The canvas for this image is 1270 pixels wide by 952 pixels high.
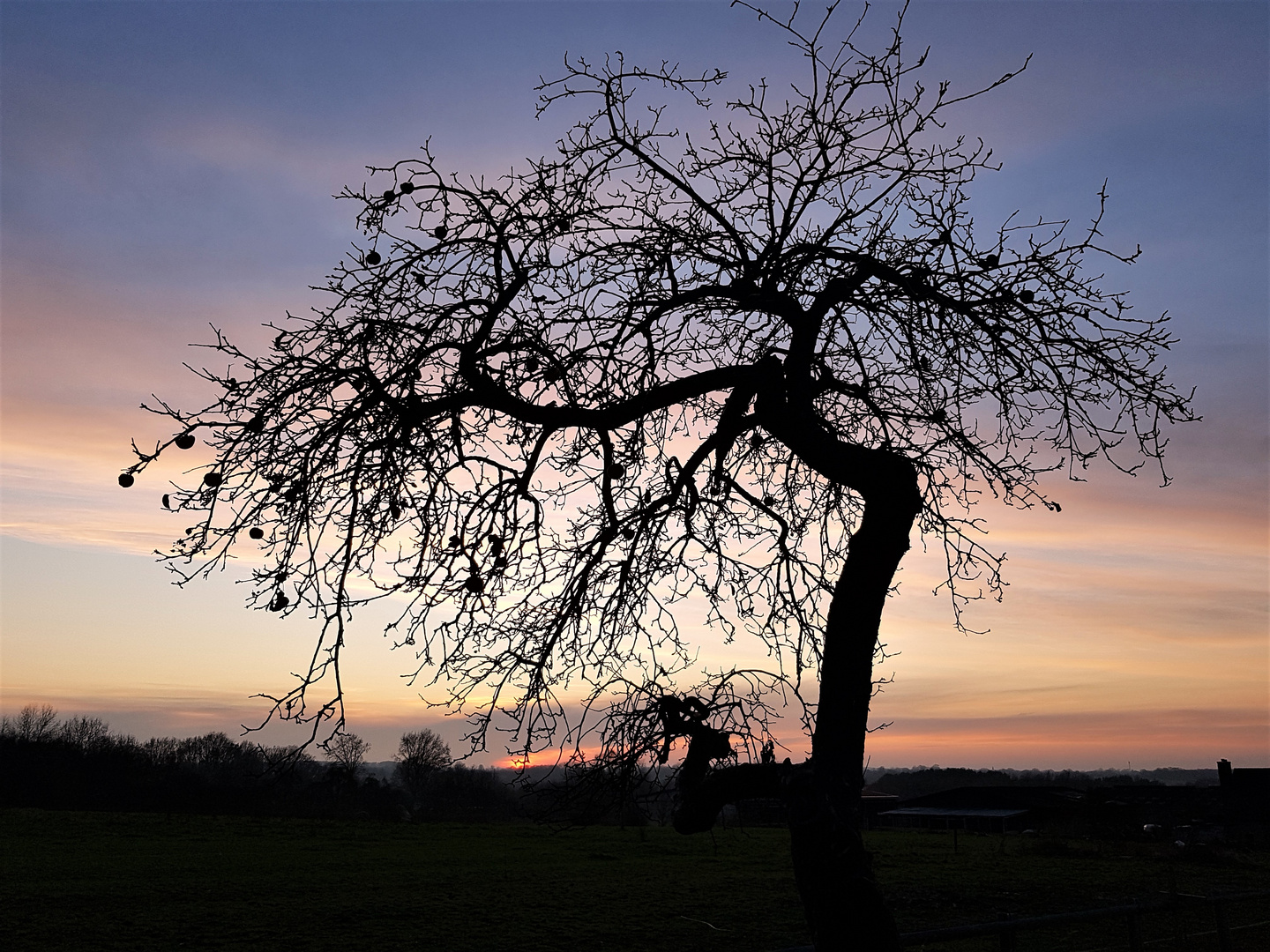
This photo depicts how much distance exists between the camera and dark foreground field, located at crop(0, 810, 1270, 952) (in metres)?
21.0

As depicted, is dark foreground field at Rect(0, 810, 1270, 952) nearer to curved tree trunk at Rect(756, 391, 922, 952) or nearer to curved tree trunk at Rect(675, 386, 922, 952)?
curved tree trunk at Rect(675, 386, 922, 952)

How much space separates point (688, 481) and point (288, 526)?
6.07ft

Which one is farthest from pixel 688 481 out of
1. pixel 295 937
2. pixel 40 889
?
pixel 40 889

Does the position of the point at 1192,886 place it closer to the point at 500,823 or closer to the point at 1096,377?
the point at 1096,377

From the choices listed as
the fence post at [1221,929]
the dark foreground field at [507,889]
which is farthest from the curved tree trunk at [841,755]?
the fence post at [1221,929]

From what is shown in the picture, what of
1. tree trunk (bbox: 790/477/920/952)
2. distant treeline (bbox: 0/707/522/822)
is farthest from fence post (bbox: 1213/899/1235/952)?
distant treeline (bbox: 0/707/522/822)

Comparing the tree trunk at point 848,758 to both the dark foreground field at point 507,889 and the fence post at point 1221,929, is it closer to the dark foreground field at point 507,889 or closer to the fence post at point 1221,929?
the dark foreground field at point 507,889

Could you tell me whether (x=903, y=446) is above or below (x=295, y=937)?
above

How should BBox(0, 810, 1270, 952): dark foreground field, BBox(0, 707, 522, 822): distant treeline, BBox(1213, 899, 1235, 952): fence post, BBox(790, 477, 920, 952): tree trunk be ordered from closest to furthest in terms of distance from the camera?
BBox(790, 477, 920, 952): tree trunk < BBox(1213, 899, 1235, 952): fence post < BBox(0, 810, 1270, 952): dark foreground field < BBox(0, 707, 522, 822): distant treeline

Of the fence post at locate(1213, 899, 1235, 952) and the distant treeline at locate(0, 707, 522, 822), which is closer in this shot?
the fence post at locate(1213, 899, 1235, 952)

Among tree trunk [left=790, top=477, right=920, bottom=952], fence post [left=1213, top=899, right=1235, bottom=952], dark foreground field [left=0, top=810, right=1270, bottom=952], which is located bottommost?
dark foreground field [left=0, top=810, right=1270, bottom=952]

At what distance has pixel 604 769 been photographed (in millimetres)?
4148

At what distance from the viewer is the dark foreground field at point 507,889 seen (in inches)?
826

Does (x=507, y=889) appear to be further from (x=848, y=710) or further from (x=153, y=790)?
(x=153, y=790)
